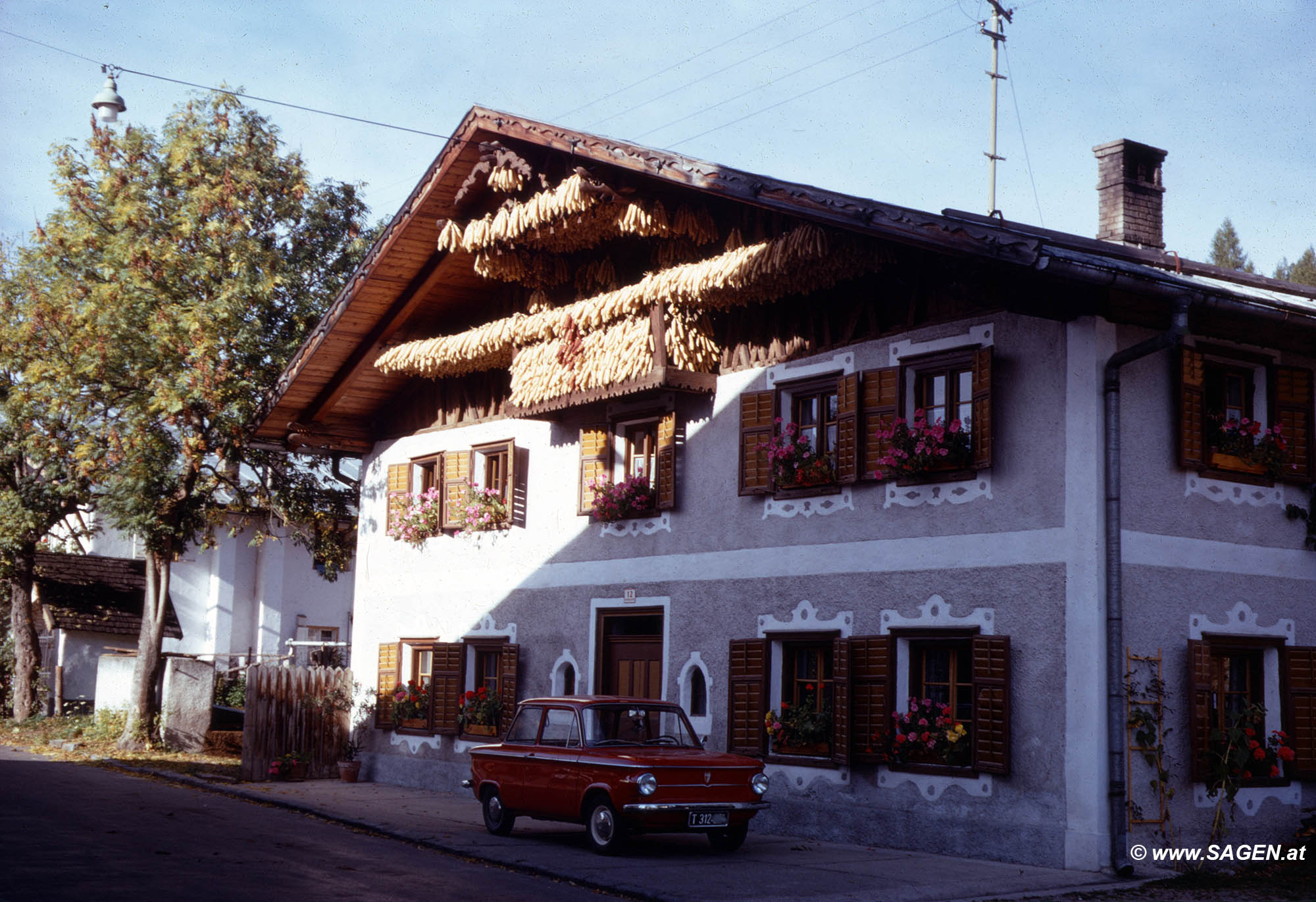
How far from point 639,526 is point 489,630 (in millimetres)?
3625

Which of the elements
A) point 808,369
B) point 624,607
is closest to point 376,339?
point 624,607

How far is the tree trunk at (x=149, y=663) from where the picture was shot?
26.8 metres

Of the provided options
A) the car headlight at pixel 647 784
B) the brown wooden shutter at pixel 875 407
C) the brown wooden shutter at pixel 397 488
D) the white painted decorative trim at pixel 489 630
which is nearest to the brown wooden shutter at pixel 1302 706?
the brown wooden shutter at pixel 875 407

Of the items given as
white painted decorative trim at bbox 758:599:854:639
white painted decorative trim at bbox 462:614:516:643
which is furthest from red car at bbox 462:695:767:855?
white painted decorative trim at bbox 462:614:516:643

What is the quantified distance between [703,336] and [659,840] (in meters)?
5.92

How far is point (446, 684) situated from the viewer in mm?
20641

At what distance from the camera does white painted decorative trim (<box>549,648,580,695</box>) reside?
1862 cm

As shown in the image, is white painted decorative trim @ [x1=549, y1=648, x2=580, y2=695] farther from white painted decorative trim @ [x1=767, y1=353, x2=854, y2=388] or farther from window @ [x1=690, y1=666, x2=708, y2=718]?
white painted decorative trim @ [x1=767, y1=353, x2=854, y2=388]

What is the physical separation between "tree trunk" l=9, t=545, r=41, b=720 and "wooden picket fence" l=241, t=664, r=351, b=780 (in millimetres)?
13729

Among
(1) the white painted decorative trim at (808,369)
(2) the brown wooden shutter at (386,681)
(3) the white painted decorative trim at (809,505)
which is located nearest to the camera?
(3) the white painted decorative trim at (809,505)

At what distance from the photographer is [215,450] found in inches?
997

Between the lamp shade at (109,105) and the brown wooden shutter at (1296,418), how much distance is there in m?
17.7

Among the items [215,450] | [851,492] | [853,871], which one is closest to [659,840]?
[853,871]

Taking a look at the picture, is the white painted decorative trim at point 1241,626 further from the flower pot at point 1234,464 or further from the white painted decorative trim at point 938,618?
the white painted decorative trim at point 938,618
